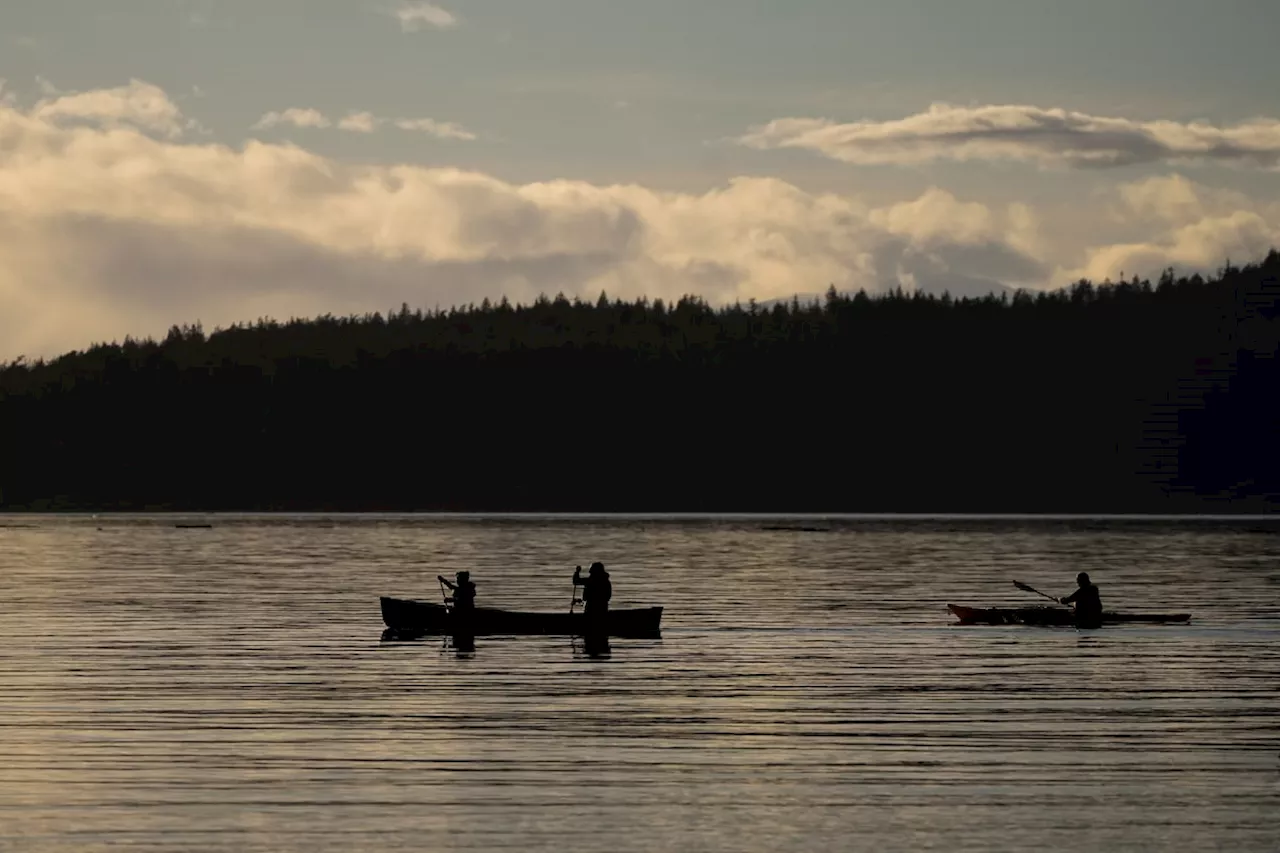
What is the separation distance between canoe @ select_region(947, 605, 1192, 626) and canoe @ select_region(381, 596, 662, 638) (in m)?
10.5

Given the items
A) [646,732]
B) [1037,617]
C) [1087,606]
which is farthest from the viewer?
[1037,617]

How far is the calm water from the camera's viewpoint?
27141 mm

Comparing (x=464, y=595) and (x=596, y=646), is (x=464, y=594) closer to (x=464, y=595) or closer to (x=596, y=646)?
(x=464, y=595)

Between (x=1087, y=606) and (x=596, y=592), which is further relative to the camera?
(x=1087, y=606)


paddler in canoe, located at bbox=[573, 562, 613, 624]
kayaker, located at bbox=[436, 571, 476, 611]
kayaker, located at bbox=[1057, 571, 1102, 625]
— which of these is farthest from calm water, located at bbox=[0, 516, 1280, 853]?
kayaker, located at bbox=[436, 571, 476, 611]

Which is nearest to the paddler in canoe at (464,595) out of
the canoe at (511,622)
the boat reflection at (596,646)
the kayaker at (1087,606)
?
the canoe at (511,622)

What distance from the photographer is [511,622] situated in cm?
5734

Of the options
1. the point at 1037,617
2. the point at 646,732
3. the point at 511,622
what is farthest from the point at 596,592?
the point at 646,732

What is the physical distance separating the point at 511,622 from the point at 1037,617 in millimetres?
15854

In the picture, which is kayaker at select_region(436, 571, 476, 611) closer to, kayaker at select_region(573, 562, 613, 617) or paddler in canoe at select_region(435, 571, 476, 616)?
paddler in canoe at select_region(435, 571, 476, 616)

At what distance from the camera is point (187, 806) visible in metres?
28.5

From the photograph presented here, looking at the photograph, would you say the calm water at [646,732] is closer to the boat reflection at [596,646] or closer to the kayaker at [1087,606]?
the boat reflection at [596,646]

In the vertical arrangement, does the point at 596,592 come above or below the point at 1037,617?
above

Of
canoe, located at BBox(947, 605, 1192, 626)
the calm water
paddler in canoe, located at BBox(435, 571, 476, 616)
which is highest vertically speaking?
paddler in canoe, located at BBox(435, 571, 476, 616)
